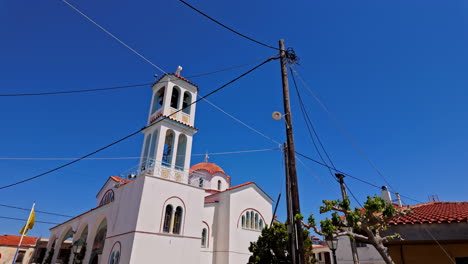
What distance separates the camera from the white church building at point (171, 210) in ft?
46.9

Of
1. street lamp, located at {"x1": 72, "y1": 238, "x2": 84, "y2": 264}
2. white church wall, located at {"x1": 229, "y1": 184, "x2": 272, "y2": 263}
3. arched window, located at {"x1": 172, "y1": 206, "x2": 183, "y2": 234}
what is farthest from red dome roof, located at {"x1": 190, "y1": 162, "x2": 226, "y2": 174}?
street lamp, located at {"x1": 72, "y1": 238, "x2": 84, "y2": 264}

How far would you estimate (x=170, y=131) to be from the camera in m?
17.4

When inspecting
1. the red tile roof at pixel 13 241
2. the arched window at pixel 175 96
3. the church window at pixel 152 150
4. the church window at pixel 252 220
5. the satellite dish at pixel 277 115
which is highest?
the arched window at pixel 175 96

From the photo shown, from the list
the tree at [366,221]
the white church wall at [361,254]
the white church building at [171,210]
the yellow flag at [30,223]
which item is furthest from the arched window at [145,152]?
the white church wall at [361,254]

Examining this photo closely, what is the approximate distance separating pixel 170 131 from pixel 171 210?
500cm

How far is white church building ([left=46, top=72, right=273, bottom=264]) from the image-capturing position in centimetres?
1430

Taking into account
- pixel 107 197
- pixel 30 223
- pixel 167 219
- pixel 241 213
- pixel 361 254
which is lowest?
pixel 361 254

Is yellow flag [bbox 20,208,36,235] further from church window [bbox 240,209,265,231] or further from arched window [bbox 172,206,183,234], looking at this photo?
church window [bbox 240,209,265,231]

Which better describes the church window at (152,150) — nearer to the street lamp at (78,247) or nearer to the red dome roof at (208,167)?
the red dome roof at (208,167)

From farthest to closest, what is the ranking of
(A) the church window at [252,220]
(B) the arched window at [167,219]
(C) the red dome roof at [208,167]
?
(C) the red dome roof at [208,167]
(A) the church window at [252,220]
(B) the arched window at [167,219]

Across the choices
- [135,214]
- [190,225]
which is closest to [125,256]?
[135,214]

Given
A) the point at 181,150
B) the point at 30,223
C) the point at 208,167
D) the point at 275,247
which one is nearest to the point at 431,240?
the point at 275,247

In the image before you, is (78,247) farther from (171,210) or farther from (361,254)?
(361,254)

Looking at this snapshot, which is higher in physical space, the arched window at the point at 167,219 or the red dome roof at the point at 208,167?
the red dome roof at the point at 208,167
